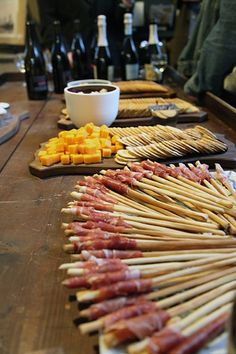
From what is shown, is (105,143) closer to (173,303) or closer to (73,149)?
(73,149)

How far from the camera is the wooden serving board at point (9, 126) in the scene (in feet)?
3.47

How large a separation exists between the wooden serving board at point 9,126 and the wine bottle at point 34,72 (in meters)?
0.34

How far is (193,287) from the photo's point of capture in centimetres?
41

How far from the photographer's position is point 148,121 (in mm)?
1157

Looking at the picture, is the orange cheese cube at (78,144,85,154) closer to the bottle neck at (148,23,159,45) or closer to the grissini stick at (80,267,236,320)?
the grissini stick at (80,267,236,320)

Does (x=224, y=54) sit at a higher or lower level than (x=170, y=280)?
higher

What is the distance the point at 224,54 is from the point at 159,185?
2.78ft

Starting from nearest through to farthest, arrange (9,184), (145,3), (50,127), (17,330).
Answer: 1. (17,330)
2. (9,184)
3. (50,127)
4. (145,3)

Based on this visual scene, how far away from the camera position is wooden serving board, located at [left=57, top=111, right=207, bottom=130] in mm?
1137

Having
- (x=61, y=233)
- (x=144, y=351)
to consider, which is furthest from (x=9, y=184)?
(x=144, y=351)

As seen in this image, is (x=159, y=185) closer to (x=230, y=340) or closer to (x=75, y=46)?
(x=230, y=340)

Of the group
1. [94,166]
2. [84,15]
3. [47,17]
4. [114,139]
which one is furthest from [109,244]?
[47,17]

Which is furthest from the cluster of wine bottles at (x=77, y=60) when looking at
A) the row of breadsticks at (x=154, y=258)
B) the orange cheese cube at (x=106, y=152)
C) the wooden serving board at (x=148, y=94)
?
the row of breadsticks at (x=154, y=258)

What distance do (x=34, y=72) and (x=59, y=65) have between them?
0.67 feet
